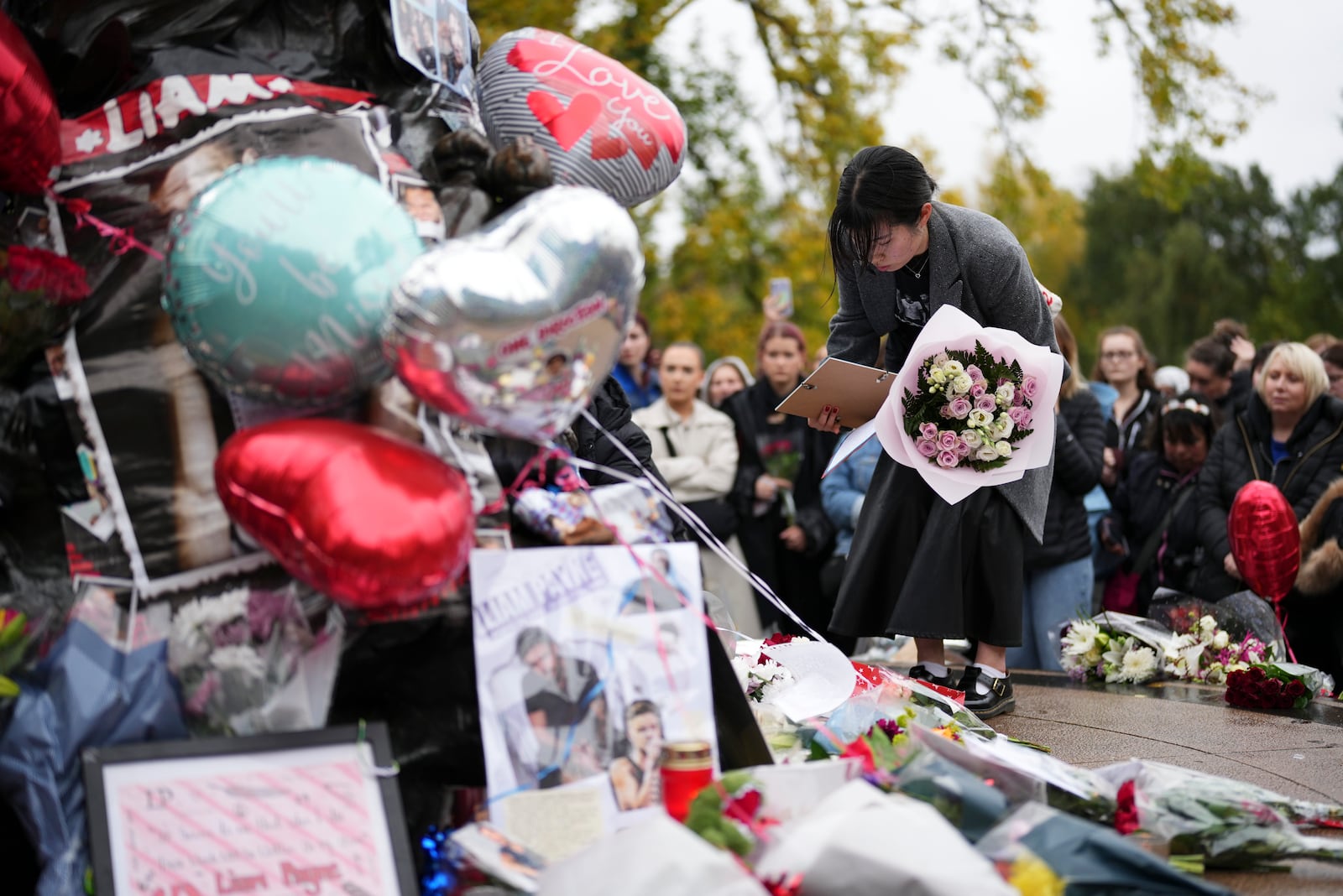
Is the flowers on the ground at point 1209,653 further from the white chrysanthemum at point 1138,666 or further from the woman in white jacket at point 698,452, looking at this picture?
the woman in white jacket at point 698,452

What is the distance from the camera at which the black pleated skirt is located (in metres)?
3.86

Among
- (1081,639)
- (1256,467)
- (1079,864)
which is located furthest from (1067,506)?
(1079,864)

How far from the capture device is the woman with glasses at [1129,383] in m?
6.50

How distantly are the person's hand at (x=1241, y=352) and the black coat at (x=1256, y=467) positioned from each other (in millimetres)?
1641

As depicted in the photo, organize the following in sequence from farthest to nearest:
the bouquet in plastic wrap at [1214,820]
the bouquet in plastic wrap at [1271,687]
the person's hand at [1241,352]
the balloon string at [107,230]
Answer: the person's hand at [1241,352], the bouquet in plastic wrap at [1271,687], the bouquet in plastic wrap at [1214,820], the balloon string at [107,230]

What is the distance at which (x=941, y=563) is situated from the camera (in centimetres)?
386

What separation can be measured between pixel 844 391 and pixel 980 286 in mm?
517

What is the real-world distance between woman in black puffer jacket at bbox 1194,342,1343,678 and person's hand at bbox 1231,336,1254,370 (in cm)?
158

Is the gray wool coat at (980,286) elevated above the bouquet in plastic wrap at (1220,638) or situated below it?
above

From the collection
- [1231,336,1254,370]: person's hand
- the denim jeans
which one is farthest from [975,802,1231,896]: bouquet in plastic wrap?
[1231,336,1254,370]: person's hand

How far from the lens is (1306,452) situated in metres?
5.33

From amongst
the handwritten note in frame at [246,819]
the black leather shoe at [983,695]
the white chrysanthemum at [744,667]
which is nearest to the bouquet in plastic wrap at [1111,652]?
the black leather shoe at [983,695]

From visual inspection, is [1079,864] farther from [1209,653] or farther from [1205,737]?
[1209,653]

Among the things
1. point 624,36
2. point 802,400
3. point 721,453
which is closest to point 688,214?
point 624,36
